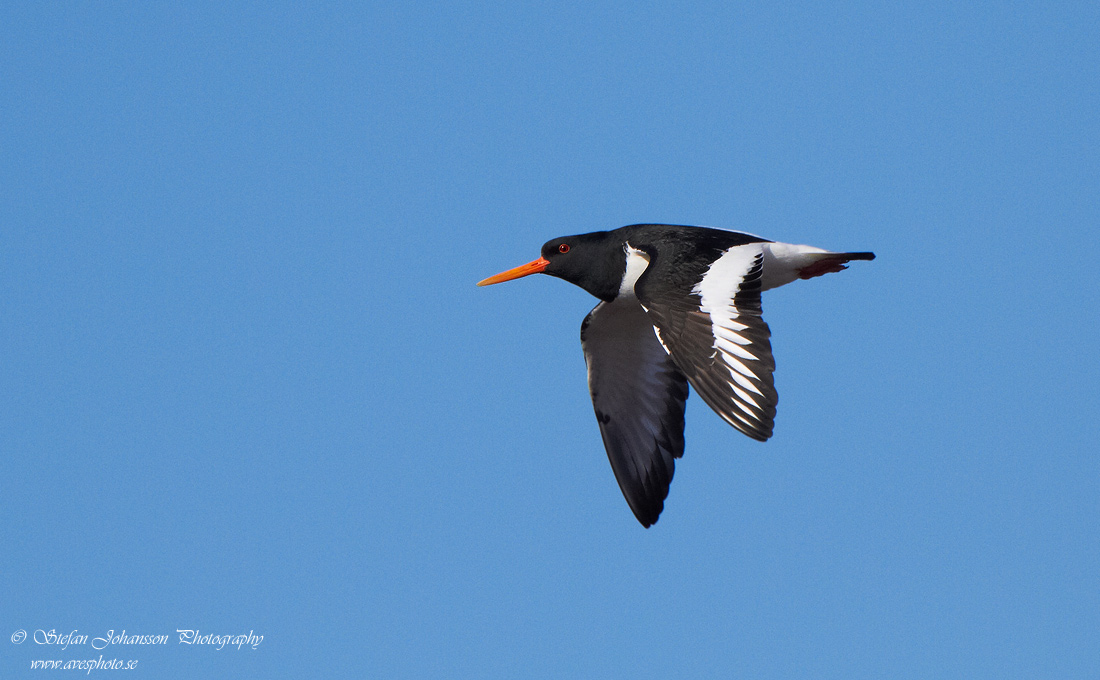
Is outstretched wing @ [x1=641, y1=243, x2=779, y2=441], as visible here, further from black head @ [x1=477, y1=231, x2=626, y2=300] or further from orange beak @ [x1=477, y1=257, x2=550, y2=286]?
orange beak @ [x1=477, y1=257, x2=550, y2=286]

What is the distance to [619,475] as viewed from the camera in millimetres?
10336

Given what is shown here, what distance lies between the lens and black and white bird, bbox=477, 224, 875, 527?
7.58 metres

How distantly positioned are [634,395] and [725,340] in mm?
3310

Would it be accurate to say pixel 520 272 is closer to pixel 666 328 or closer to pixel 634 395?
pixel 634 395

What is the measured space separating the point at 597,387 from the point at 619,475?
3.72 feet

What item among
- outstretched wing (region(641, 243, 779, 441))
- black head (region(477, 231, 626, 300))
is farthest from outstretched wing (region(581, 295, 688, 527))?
outstretched wing (region(641, 243, 779, 441))

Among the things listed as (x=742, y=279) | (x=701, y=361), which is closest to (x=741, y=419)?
(x=701, y=361)

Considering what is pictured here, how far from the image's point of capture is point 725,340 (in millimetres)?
7734

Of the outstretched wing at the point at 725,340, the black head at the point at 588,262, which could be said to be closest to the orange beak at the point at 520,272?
the black head at the point at 588,262

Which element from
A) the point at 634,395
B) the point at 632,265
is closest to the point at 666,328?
the point at 632,265

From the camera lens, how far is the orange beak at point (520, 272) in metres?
11.1

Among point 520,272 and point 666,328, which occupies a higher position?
point 520,272

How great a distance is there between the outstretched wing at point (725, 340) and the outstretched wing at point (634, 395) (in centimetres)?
240

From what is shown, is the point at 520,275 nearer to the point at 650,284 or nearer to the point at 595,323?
the point at 595,323
